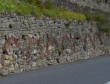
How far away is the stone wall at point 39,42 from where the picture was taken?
730 inches

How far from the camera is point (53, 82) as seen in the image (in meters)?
14.6

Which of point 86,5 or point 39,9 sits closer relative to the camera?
point 39,9

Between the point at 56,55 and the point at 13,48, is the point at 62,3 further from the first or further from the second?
the point at 13,48

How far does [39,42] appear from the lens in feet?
71.6

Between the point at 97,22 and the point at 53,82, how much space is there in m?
19.2

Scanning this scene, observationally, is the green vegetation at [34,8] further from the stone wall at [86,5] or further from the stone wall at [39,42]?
the stone wall at [86,5]

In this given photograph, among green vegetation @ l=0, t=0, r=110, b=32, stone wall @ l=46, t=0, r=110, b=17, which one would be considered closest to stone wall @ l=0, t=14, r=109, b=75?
green vegetation @ l=0, t=0, r=110, b=32

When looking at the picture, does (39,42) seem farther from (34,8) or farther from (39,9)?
(39,9)

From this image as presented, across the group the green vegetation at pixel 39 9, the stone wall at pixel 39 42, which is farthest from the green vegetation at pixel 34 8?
the stone wall at pixel 39 42

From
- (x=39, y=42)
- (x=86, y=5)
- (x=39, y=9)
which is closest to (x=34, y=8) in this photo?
(x=39, y=9)

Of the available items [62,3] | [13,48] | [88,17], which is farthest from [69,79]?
[88,17]

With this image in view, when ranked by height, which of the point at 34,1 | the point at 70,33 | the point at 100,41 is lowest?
the point at 100,41

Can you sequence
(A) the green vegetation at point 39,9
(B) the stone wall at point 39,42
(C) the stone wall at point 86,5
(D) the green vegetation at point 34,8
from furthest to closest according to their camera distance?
(C) the stone wall at point 86,5, (A) the green vegetation at point 39,9, (D) the green vegetation at point 34,8, (B) the stone wall at point 39,42

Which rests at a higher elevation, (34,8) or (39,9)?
(34,8)
